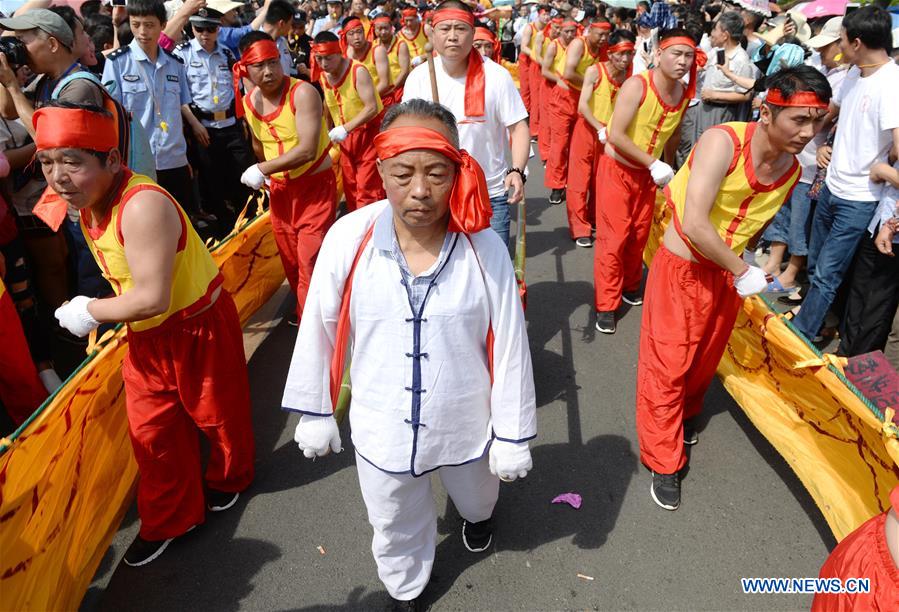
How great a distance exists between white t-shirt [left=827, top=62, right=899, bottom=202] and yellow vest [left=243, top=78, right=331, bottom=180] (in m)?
3.49

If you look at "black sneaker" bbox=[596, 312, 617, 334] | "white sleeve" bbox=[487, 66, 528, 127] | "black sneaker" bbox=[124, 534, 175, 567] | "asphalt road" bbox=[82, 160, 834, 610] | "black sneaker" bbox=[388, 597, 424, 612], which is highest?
"white sleeve" bbox=[487, 66, 528, 127]

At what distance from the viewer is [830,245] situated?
442cm

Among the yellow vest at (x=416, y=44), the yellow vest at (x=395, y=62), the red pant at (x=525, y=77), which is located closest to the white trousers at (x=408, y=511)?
the yellow vest at (x=395, y=62)

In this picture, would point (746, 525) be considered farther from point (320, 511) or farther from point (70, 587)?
point (70, 587)

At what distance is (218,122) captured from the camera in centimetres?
675

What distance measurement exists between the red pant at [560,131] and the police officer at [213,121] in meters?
3.52

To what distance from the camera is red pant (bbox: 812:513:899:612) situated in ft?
5.38

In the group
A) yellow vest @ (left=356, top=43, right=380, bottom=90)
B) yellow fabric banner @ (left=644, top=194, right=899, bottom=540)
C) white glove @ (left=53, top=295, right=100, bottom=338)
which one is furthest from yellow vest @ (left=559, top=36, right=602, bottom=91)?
white glove @ (left=53, top=295, right=100, bottom=338)

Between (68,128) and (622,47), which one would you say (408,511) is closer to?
(68,128)

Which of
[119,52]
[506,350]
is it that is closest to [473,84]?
[506,350]

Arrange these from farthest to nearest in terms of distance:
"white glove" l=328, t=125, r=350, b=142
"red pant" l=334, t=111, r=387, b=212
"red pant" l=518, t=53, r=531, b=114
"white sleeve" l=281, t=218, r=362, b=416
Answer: "red pant" l=518, t=53, r=531, b=114 < "red pant" l=334, t=111, r=387, b=212 < "white glove" l=328, t=125, r=350, b=142 < "white sleeve" l=281, t=218, r=362, b=416

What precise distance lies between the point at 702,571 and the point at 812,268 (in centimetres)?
312

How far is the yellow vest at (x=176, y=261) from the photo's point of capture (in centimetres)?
251

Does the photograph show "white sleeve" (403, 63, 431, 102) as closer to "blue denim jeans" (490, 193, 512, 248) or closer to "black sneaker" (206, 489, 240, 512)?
"blue denim jeans" (490, 193, 512, 248)
